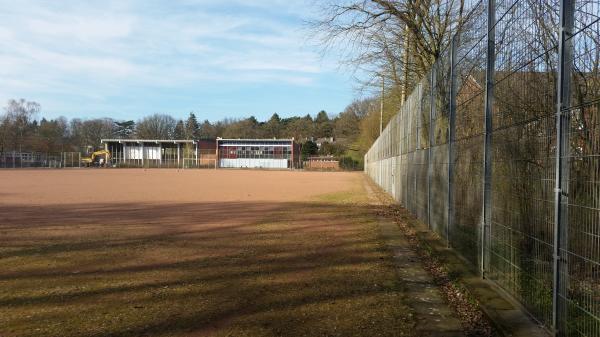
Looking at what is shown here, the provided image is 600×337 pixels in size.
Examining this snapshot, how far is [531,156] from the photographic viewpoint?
4699mm

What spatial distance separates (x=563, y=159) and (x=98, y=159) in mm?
113800

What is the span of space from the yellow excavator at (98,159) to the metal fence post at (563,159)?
109515 millimetres

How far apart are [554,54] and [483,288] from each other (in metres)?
2.65

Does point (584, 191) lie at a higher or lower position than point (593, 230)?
higher

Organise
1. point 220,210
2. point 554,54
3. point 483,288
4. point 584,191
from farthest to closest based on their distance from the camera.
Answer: point 220,210, point 483,288, point 554,54, point 584,191

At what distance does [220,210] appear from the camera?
16188 mm

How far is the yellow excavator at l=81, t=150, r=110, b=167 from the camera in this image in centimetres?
10581

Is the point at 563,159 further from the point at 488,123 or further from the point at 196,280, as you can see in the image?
the point at 196,280

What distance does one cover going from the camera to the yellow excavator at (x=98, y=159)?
105812mm

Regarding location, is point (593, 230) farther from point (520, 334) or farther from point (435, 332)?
point (435, 332)

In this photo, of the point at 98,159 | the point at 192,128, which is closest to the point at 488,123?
the point at 98,159

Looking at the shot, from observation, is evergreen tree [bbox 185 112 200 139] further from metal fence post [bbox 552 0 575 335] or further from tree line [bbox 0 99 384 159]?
metal fence post [bbox 552 0 575 335]

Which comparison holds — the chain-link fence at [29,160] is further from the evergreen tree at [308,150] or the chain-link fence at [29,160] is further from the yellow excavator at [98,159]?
the evergreen tree at [308,150]

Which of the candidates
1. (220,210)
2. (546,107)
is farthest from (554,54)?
(220,210)
